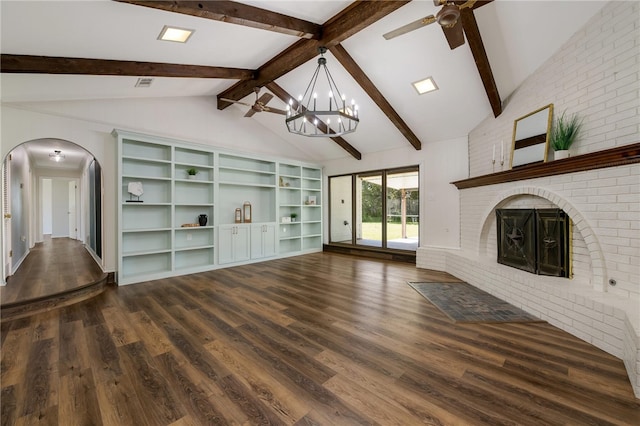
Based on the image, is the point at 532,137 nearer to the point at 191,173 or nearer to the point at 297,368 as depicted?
the point at 297,368

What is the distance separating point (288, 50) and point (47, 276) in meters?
5.37

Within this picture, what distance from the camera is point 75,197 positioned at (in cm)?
975

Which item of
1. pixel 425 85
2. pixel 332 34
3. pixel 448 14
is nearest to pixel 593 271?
pixel 448 14

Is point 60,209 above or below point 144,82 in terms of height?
below

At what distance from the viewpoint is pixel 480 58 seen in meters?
3.71

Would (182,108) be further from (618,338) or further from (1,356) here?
(618,338)

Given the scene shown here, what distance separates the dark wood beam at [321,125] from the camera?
565cm

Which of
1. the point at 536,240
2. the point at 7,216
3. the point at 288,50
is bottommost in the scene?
the point at 536,240

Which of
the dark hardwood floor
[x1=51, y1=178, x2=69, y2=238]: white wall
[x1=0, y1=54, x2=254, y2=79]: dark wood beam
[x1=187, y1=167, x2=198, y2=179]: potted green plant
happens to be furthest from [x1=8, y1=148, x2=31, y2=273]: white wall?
[x1=51, y1=178, x2=69, y2=238]: white wall

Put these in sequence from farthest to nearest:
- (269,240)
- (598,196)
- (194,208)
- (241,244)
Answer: (269,240) < (241,244) < (194,208) < (598,196)

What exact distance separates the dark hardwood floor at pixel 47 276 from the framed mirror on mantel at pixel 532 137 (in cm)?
661

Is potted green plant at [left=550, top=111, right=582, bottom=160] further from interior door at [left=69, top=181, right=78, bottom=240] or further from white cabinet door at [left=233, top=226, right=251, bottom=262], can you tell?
interior door at [left=69, top=181, right=78, bottom=240]

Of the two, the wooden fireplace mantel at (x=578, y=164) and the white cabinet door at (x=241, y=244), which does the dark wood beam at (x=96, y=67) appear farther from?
the wooden fireplace mantel at (x=578, y=164)

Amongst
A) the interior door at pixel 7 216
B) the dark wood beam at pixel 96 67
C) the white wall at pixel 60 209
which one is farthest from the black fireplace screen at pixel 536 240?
the white wall at pixel 60 209
